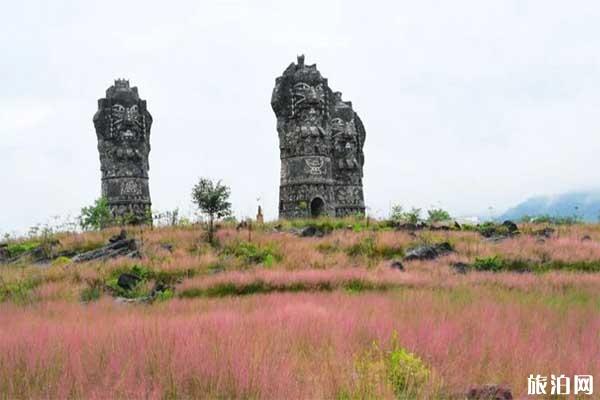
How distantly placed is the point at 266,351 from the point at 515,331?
9.52 feet

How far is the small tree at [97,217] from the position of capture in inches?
1160

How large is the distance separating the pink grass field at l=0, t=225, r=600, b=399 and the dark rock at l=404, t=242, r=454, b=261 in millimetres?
3342

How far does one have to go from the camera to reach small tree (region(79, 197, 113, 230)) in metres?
29.5

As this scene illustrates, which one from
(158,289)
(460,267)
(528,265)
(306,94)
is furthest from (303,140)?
(158,289)

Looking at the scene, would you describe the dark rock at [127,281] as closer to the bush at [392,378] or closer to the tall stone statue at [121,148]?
the bush at [392,378]

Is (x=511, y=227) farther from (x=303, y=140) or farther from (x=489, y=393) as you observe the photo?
(x=489, y=393)

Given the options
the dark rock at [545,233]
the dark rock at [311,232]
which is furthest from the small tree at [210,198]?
the dark rock at [545,233]

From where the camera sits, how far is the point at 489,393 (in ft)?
13.4

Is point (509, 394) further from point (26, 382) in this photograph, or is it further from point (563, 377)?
point (26, 382)

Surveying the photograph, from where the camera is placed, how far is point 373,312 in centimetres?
702

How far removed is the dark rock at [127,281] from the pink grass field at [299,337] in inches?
35.5

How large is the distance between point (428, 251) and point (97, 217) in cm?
2055

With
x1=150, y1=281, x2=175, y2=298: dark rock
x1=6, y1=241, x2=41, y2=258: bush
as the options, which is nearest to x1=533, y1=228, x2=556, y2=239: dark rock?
x1=150, y1=281, x2=175, y2=298: dark rock

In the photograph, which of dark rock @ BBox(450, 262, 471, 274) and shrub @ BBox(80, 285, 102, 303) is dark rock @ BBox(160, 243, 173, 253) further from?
dark rock @ BBox(450, 262, 471, 274)
